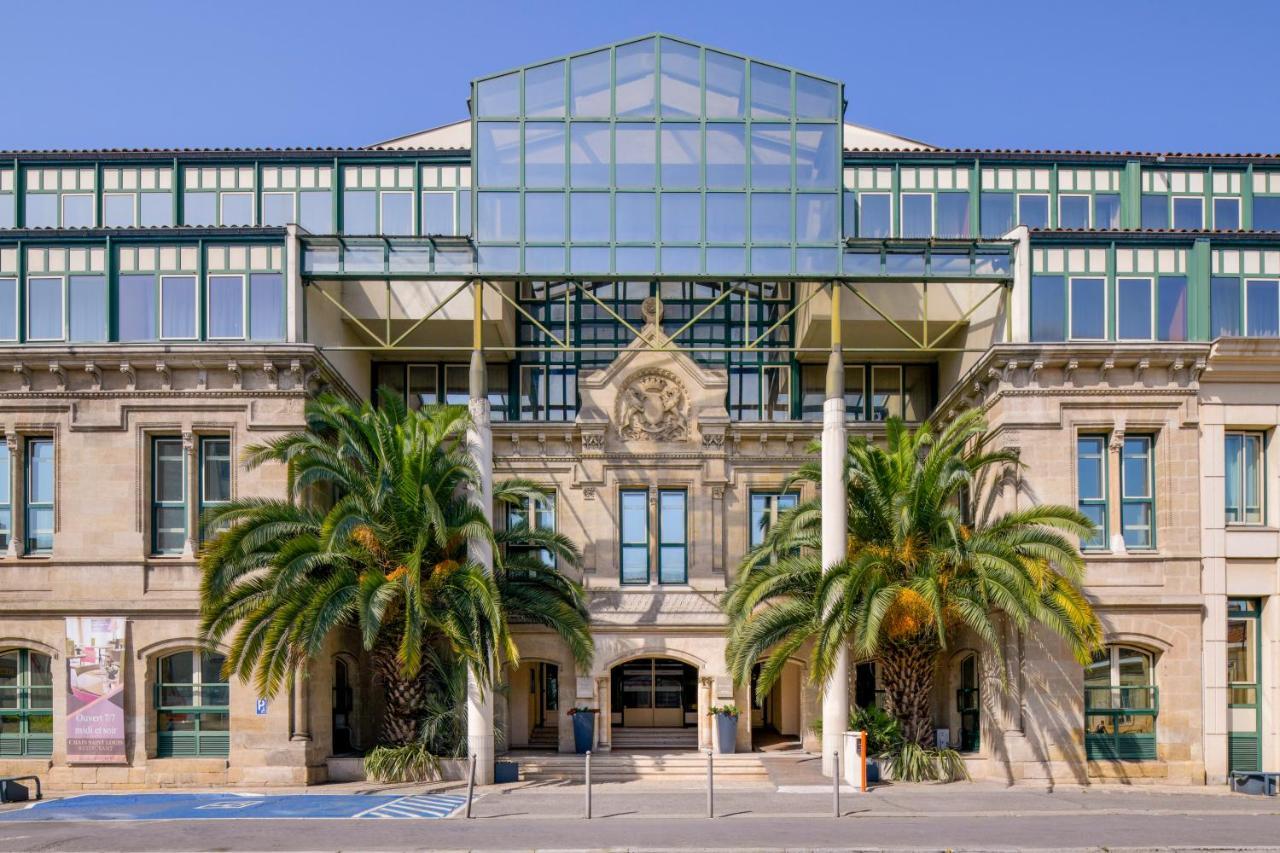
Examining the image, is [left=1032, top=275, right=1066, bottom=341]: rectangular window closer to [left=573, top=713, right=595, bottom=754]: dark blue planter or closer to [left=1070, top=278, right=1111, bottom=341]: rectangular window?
[left=1070, top=278, right=1111, bottom=341]: rectangular window

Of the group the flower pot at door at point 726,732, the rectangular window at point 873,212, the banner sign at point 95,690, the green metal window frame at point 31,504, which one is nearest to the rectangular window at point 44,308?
the green metal window frame at point 31,504

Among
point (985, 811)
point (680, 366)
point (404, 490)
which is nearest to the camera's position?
point (985, 811)

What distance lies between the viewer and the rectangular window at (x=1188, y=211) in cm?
3044

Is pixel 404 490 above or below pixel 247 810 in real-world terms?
above

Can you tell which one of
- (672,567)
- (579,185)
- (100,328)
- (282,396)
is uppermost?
(579,185)

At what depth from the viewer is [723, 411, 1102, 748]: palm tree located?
75.4 ft

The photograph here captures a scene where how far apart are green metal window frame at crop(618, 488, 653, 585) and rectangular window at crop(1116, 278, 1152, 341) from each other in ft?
39.4

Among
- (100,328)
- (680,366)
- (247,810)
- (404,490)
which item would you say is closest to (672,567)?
(680,366)

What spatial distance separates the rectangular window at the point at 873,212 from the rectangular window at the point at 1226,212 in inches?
333

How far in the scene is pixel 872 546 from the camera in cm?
2494

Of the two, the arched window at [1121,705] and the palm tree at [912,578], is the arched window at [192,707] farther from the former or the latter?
the arched window at [1121,705]

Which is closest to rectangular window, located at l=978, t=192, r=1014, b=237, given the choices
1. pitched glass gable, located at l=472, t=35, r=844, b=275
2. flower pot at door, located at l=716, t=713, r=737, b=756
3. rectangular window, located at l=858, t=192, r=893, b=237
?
rectangular window, located at l=858, t=192, r=893, b=237

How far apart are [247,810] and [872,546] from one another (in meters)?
13.3

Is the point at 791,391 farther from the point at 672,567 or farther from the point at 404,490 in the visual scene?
A: the point at 404,490
